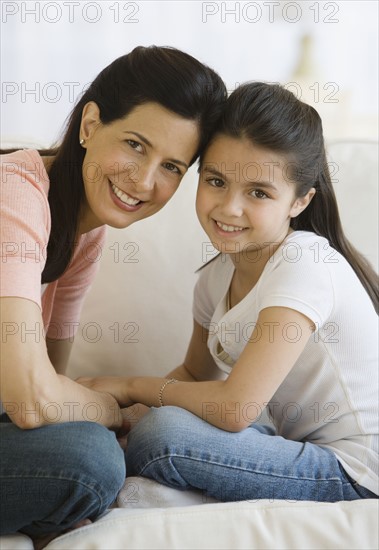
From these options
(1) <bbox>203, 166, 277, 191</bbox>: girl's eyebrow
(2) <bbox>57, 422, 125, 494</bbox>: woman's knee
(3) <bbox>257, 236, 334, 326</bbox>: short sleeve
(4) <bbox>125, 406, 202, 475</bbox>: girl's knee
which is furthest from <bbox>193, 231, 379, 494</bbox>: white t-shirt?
(2) <bbox>57, 422, 125, 494</bbox>: woman's knee

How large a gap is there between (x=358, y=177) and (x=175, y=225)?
370 mm

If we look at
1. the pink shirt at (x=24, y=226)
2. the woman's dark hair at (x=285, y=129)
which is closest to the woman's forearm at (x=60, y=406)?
the pink shirt at (x=24, y=226)

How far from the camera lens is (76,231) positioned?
1.31 meters

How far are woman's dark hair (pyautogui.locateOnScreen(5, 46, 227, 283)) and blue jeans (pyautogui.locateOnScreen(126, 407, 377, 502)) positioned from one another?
36 centimetres

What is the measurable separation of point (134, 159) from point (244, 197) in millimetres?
187

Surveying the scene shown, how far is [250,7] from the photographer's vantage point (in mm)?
2264

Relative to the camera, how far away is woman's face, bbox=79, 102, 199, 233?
1153 mm

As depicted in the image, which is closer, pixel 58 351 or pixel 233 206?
pixel 233 206

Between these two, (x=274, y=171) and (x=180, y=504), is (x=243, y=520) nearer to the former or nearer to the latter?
(x=180, y=504)

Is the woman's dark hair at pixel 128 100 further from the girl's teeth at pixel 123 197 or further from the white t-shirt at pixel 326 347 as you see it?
the white t-shirt at pixel 326 347

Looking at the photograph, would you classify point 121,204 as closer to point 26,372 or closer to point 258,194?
point 258,194

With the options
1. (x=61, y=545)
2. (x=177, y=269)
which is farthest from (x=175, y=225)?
(x=61, y=545)

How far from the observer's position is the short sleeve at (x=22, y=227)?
1.04 meters

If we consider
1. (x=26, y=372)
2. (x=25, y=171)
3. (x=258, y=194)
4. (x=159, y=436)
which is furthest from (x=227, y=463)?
(x=25, y=171)
